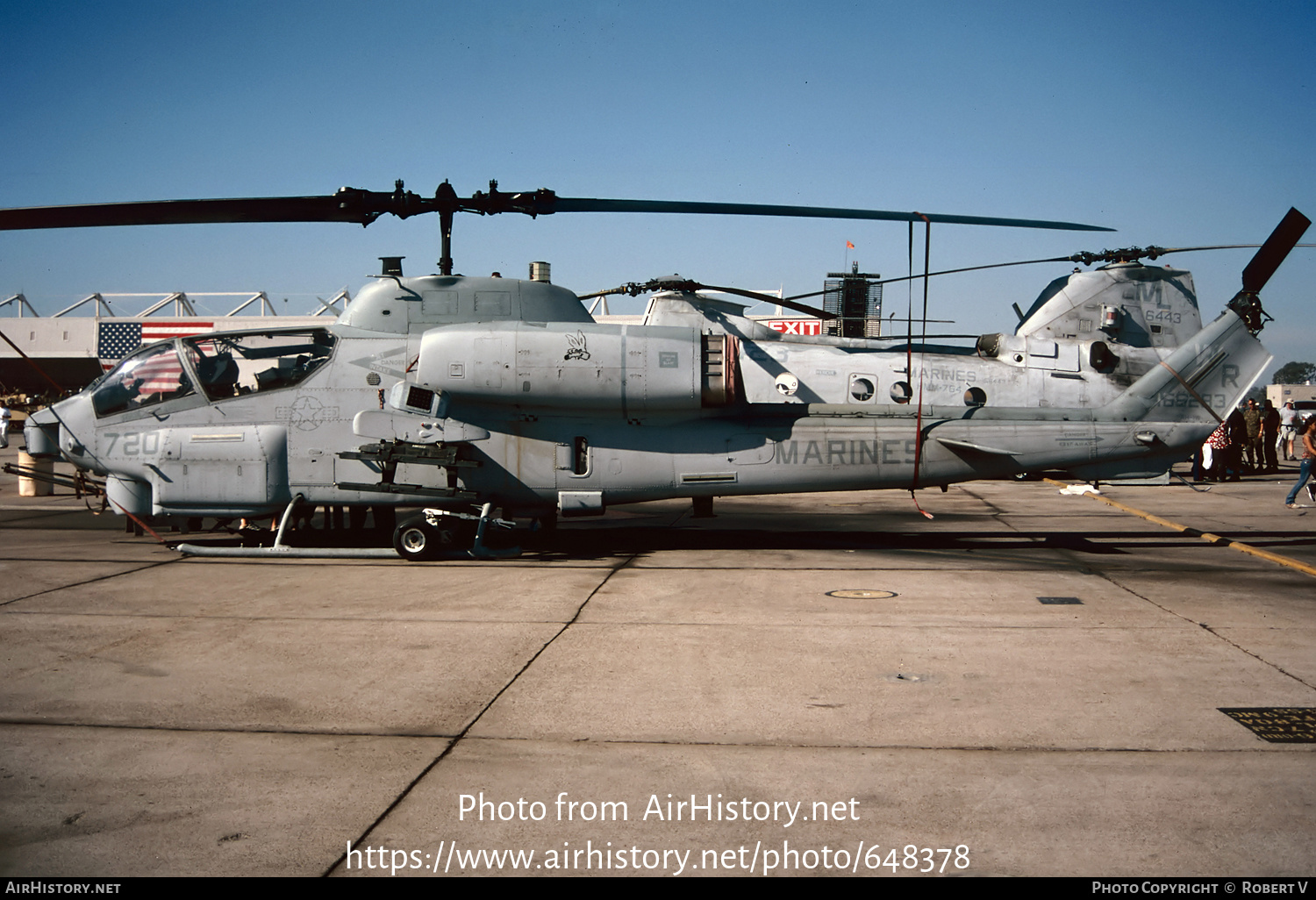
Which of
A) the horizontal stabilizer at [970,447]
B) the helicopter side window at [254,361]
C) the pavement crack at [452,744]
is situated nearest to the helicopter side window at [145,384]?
the helicopter side window at [254,361]

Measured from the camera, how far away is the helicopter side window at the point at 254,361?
11.4 m

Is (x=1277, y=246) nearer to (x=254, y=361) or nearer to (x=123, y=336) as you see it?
(x=254, y=361)

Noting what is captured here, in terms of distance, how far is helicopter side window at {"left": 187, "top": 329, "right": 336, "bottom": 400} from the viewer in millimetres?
11359

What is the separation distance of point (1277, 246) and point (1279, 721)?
8706 mm

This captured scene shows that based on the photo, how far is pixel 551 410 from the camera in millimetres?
11242

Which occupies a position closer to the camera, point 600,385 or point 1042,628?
point 1042,628

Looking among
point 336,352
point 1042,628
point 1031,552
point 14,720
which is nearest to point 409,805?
point 14,720

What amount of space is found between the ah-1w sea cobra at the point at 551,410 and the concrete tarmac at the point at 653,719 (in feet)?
4.08

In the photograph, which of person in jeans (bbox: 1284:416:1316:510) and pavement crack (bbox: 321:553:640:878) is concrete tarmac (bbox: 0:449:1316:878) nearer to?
pavement crack (bbox: 321:553:640:878)

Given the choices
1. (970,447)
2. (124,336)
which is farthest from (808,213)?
(124,336)

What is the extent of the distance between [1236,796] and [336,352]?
10.1 m

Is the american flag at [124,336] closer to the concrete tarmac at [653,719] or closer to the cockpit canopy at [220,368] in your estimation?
the cockpit canopy at [220,368]

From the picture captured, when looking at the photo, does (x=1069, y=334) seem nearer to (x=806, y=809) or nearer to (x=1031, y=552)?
(x=1031, y=552)

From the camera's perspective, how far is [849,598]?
28.7 ft
